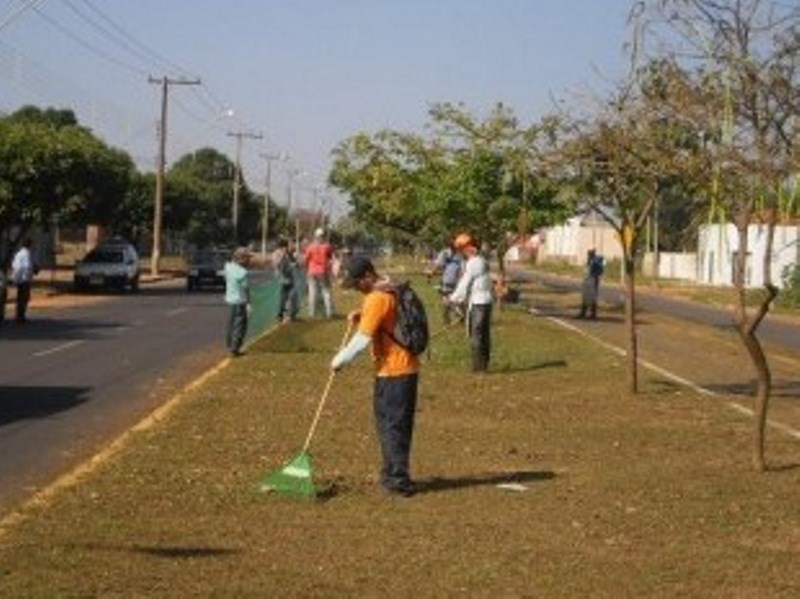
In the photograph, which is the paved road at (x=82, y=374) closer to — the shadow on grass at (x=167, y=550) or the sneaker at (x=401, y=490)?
the shadow on grass at (x=167, y=550)

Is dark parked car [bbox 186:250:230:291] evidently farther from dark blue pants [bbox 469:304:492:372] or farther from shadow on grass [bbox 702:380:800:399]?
shadow on grass [bbox 702:380:800:399]

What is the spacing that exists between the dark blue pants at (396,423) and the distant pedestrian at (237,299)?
1107cm

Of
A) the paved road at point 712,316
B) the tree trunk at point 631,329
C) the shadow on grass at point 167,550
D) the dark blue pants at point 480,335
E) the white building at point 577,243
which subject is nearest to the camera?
the shadow on grass at point 167,550

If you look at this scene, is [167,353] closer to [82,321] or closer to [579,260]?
[82,321]

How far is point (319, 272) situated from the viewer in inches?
1174

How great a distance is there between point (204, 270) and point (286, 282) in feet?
72.9

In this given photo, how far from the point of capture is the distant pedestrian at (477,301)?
18.9m

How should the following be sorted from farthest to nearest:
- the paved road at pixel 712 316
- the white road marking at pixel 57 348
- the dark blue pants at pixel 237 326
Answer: the paved road at pixel 712 316 < the white road marking at pixel 57 348 < the dark blue pants at pixel 237 326

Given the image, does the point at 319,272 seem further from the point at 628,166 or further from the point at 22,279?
the point at 628,166

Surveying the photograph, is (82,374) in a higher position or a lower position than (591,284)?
lower

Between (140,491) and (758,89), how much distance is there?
520 centimetres

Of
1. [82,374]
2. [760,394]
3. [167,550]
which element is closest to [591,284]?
[82,374]

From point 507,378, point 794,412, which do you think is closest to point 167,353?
point 507,378

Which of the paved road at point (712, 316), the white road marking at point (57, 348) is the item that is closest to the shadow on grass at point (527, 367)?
the white road marking at point (57, 348)
